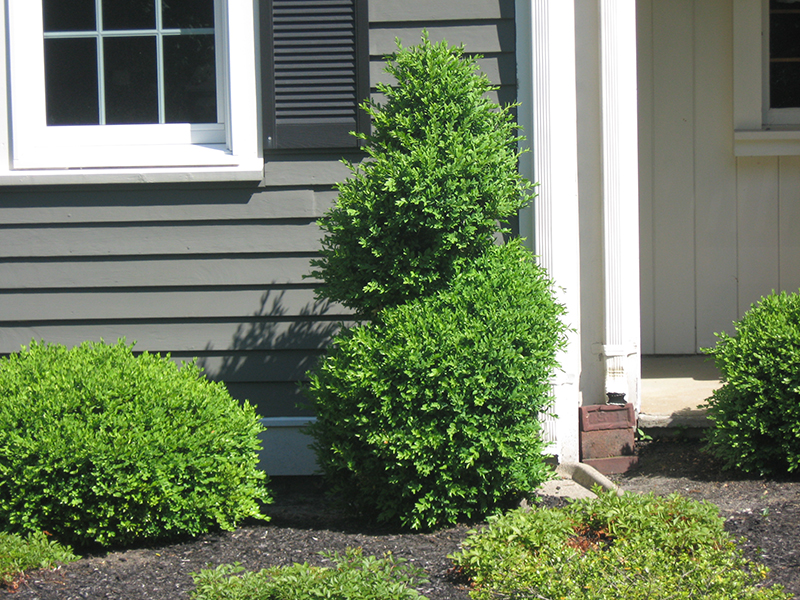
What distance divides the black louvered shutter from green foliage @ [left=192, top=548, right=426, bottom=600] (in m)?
2.27

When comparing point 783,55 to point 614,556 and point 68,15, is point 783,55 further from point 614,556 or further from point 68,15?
point 68,15

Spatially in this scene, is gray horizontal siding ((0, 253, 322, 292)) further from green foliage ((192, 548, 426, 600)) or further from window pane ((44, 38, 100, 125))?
green foliage ((192, 548, 426, 600))

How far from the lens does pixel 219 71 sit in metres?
4.07

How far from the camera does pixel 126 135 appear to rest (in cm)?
411

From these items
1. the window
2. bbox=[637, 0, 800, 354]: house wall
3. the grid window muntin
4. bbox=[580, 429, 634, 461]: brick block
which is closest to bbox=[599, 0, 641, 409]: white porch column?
bbox=[580, 429, 634, 461]: brick block

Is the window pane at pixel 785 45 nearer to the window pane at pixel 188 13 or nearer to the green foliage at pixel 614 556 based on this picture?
the green foliage at pixel 614 556

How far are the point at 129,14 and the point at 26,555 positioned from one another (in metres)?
2.91

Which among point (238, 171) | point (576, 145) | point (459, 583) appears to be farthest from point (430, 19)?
point (459, 583)

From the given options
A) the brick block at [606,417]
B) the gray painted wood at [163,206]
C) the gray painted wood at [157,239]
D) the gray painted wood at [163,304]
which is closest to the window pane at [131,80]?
the gray painted wood at [163,206]

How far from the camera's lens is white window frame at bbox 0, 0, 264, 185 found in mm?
3936

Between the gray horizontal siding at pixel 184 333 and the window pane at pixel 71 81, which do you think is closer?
the gray horizontal siding at pixel 184 333

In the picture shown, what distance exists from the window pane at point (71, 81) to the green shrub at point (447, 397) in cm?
219

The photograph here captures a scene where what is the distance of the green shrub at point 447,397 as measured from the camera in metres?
2.96

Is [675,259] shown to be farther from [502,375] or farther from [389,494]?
[389,494]
